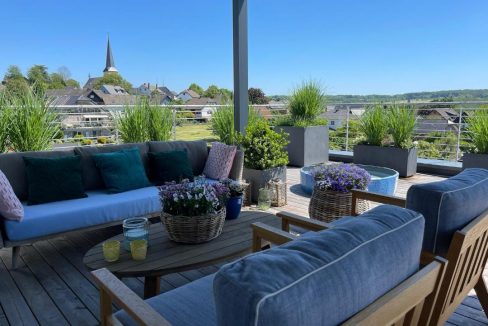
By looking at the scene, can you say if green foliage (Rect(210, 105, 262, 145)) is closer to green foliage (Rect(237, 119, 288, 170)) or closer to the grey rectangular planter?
green foliage (Rect(237, 119, 288, 170))

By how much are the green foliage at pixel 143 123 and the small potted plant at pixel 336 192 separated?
2.30 meters

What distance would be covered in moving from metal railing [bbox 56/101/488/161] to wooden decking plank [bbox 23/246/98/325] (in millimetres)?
1992

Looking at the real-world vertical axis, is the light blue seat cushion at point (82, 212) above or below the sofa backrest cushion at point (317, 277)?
below

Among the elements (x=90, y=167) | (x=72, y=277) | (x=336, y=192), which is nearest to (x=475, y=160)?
(x=336, y=192)

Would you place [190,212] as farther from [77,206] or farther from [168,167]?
[168,167]

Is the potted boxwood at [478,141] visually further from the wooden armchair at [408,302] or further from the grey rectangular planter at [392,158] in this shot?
the wooden armchair at [408,302]

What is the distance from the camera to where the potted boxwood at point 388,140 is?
531 cm

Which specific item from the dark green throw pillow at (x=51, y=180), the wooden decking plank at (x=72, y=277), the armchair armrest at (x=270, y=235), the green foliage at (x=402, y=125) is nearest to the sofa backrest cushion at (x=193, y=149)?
the dark green throw pillow at (x=51, y=180)

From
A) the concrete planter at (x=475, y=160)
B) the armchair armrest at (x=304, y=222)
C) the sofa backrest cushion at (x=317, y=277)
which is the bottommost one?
the concrete planter at (x=475, y=160)

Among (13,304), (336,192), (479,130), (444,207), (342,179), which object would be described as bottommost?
(13,304)

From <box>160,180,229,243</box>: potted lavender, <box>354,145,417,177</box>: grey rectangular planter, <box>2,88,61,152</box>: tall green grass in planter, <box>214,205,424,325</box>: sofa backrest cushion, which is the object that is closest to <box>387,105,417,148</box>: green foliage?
<box>354,145,417,177</box>: grey rectangular planter

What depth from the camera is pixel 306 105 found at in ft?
20.5

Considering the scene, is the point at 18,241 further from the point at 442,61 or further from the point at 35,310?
the point at 442,61

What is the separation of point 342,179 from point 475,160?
2757mm
